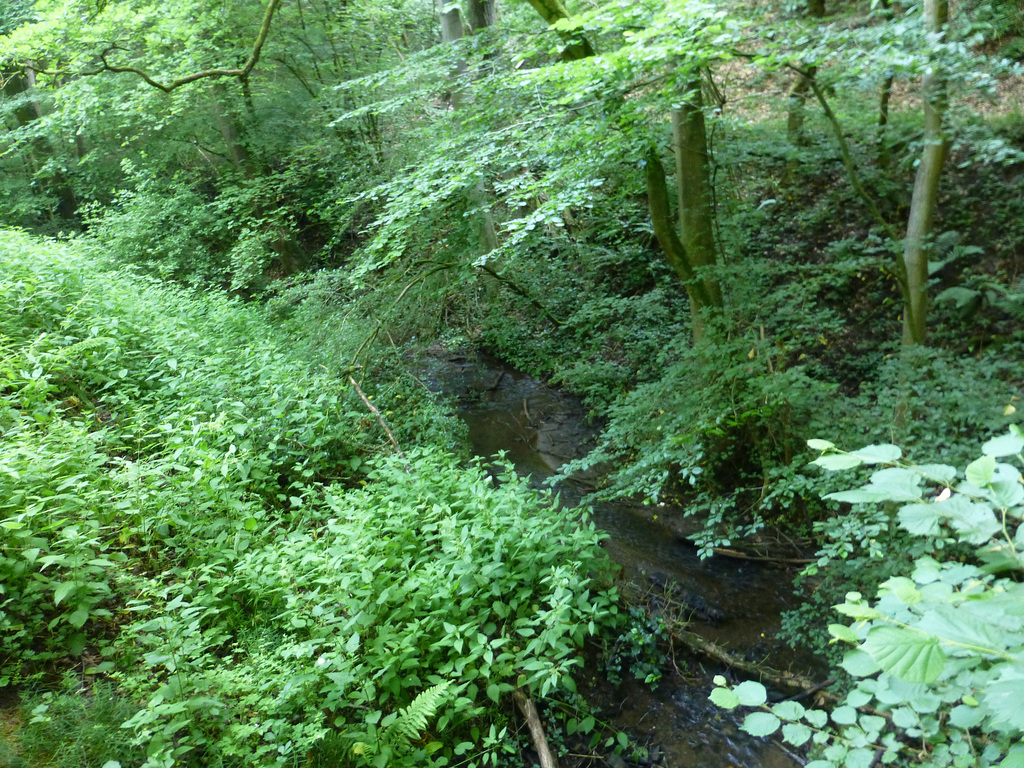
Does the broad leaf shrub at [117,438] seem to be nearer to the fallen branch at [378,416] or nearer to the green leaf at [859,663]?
the fallen branch at [378,416]

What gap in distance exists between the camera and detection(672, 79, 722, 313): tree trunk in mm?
5492

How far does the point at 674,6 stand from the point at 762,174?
573 cm

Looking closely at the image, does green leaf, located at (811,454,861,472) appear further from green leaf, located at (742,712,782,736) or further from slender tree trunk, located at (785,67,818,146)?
slender tree trunk, located at (785,67,818,146)

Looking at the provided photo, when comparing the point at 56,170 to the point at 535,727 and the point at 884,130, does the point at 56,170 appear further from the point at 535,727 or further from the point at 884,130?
the point at 884,130

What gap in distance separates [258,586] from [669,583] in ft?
10.3

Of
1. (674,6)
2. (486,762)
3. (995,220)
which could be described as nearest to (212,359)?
(486,762)

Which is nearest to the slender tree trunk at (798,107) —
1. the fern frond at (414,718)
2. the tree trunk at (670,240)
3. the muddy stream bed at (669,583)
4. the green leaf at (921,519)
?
the tree trunk at (670,240)

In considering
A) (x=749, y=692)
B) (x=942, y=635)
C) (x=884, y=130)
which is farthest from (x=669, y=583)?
(x=884, y=130)

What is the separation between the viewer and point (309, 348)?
7.04 meters

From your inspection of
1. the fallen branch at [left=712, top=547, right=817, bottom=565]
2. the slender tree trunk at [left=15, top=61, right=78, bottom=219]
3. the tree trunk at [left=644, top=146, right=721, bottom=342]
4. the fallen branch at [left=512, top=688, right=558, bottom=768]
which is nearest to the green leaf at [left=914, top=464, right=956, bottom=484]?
the fallen branch at [left=512, top=688, right=558, bottom=768]

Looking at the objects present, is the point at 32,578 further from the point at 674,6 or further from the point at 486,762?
the point at 674,6

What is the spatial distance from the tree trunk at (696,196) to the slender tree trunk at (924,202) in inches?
61.9

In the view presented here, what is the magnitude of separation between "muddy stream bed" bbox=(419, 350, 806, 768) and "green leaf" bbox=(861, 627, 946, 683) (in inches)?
116

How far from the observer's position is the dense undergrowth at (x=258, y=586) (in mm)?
2717
